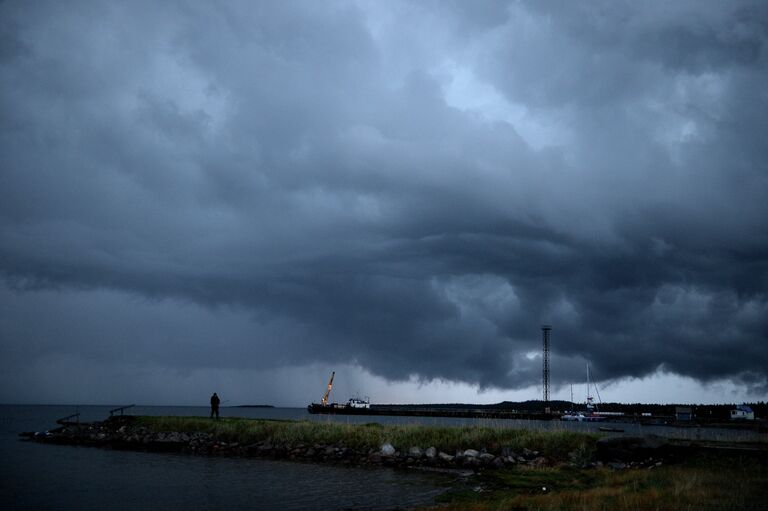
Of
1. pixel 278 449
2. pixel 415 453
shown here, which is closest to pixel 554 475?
pixel 415 453

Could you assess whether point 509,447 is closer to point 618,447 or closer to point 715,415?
point 618,447

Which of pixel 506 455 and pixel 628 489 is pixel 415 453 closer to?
pixel 506 455

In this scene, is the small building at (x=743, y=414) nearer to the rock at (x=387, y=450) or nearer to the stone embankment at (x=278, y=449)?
the stone embankment at (x=278, y=449)

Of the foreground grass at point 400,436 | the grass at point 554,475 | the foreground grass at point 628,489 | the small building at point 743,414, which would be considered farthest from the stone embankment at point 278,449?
the small building at point 743,414

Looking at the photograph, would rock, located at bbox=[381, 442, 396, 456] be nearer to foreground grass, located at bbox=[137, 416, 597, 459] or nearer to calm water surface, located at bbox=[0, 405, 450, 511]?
foreground grass, located at bbox=[137, 416, 597, 459]

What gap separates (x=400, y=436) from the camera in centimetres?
4209

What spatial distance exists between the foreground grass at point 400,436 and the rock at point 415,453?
4.80 ft

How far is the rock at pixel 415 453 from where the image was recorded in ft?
124

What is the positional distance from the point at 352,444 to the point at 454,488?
53.9 ft

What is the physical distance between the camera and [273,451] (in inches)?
1718

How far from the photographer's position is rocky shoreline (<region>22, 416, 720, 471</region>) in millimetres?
30234

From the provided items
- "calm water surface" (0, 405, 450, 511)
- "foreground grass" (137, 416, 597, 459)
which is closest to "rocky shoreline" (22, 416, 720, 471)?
"foreground grass" (137, 416, 597, 459)

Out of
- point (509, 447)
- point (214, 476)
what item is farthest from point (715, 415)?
point (214, 476)

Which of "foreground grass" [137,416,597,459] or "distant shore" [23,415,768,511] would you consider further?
"foreground grass" [137,416,597,459]
